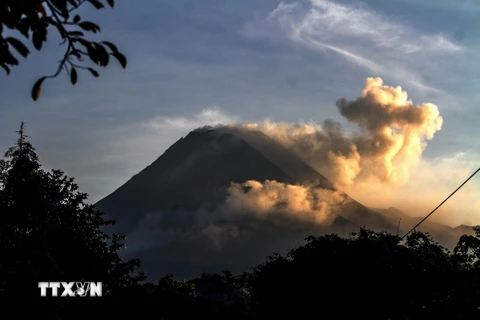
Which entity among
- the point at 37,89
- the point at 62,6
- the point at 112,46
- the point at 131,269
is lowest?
the point at 37,89

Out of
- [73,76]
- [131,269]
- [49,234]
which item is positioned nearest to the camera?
[73,76]

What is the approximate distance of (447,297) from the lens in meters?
11.4

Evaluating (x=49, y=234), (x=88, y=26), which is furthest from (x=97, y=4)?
(x=49, y=234)

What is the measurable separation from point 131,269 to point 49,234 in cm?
643

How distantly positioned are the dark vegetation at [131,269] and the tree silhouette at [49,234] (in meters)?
0.06

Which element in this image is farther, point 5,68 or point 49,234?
point 49,234

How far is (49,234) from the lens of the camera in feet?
109

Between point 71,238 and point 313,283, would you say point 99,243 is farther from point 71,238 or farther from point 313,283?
point 313,283

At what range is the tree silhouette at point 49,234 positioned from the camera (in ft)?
99.3

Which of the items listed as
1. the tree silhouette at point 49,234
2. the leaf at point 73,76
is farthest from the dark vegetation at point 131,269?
the leaf at point 73,76

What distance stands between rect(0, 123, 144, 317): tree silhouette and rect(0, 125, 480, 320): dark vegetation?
0.06 meters

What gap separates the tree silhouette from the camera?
99.3 feet

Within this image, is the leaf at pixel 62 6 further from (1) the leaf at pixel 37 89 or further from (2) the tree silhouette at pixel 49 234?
(2) the tree silhouette at pixel 49 234

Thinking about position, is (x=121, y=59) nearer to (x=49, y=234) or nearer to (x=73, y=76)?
(x=73, y=76)
